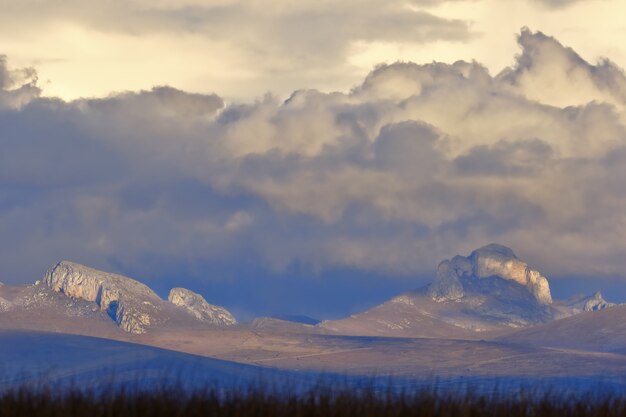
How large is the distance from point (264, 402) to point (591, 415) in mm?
13351

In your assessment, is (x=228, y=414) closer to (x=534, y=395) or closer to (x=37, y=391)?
(x=37, y=391)

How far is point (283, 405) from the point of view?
48594 millimetres

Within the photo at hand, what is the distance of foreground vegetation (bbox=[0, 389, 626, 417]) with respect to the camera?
46.3 metres

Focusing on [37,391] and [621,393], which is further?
[621,393]

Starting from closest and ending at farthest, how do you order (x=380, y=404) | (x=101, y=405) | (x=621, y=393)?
1. (x=101, y=405)
2. (x=380, y=404)
3. (x=621, y=393)

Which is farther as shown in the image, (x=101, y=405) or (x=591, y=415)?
(x=591, y=415)

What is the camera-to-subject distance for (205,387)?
49.3 m

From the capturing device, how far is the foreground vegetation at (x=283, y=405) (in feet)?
152

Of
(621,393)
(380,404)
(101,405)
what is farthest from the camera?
(621,393)

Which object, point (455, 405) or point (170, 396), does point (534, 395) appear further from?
point (170, 396)

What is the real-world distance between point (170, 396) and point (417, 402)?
981cm

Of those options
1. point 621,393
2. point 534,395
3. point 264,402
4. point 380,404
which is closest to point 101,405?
point 264,402

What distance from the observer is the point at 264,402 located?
48.7m

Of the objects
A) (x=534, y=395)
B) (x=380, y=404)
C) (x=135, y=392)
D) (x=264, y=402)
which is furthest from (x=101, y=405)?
(x=534, y=395)
